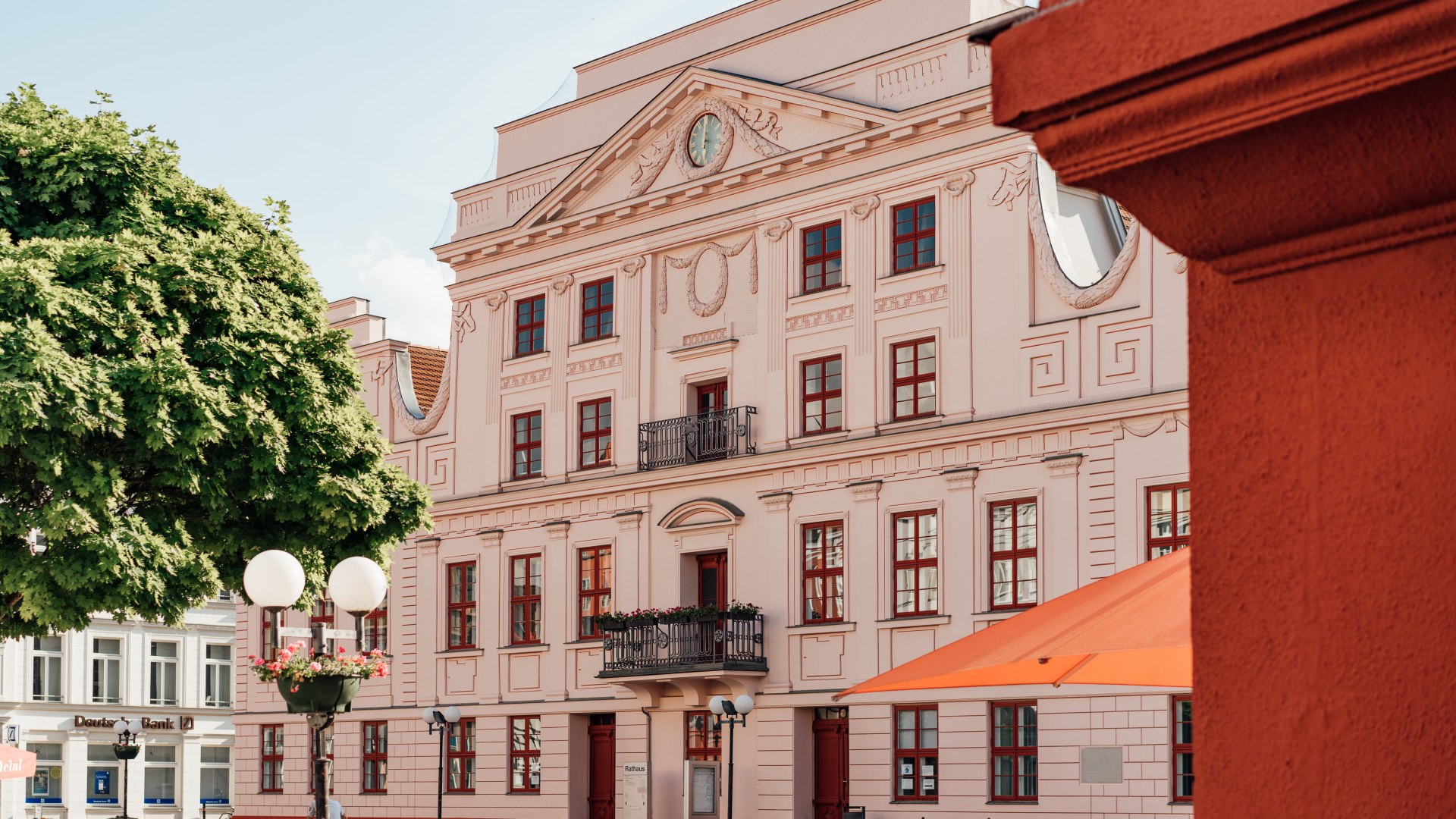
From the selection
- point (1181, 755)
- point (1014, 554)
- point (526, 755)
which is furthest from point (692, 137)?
point (1181, 755)

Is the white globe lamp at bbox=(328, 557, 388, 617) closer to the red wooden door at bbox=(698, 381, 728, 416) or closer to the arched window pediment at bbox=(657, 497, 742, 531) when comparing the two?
the arched window pediment at bbox=(657, 497, 742, 531)

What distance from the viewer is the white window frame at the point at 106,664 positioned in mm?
56344

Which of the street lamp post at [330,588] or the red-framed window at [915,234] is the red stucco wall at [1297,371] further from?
the red-framed window at [915,234]

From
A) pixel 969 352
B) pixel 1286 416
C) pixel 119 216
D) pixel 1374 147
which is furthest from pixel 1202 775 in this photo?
pixel 969 352

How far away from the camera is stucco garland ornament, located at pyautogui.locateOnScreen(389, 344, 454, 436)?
128 ft

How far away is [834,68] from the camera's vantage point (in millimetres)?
32062

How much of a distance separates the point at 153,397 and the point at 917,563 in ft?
43.0

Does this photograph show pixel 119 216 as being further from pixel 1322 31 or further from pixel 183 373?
pixel 1322 31

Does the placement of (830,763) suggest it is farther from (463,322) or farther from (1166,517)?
(463,322)

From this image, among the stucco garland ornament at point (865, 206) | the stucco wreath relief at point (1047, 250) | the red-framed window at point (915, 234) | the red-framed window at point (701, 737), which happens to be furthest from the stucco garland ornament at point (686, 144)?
the red-framed window at point (701, 737)

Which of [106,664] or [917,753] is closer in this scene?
[917,753]

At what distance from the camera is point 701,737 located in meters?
33.1

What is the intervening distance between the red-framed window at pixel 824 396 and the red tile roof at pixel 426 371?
13048 mm

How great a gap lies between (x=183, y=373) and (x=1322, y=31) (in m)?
21.7
